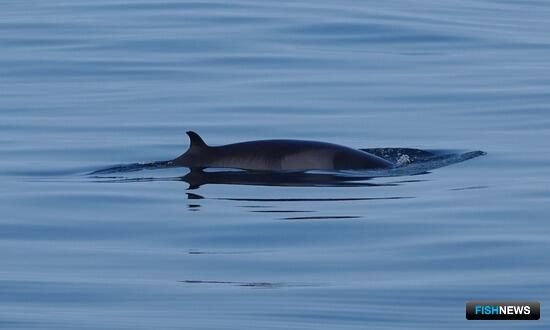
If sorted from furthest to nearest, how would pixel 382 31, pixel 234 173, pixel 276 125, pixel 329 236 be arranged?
pixel 382 31
pixel 276 125
pixel 234 173
pixel 329 236

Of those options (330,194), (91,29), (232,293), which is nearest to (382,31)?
(91,29)

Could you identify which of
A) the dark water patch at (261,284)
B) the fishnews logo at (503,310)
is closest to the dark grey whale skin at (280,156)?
the dark water patch at (261,284)

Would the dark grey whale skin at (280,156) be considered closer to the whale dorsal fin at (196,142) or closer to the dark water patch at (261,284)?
the whale dorsal fin at (196,142)

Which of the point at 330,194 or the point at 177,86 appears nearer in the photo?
the point at 330,194

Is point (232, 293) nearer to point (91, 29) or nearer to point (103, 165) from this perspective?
point (103, 165)

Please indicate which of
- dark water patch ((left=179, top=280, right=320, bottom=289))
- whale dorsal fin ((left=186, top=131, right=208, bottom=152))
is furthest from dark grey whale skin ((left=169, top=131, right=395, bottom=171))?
dark water patch ((left=179, top=280, right=320, bottom=289))

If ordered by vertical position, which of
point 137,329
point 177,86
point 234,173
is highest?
point 177,86

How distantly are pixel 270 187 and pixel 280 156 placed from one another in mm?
914

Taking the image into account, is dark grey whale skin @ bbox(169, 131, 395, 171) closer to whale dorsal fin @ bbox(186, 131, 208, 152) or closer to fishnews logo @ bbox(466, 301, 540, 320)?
whale dorsal fin @ bbox(186, 131, 208, 152)

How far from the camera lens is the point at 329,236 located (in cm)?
1112

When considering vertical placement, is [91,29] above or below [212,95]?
above

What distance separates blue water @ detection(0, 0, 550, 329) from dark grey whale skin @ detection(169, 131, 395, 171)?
353mm

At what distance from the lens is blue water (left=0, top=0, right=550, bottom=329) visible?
9.16 meters

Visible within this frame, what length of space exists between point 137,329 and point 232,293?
38.6 inches
